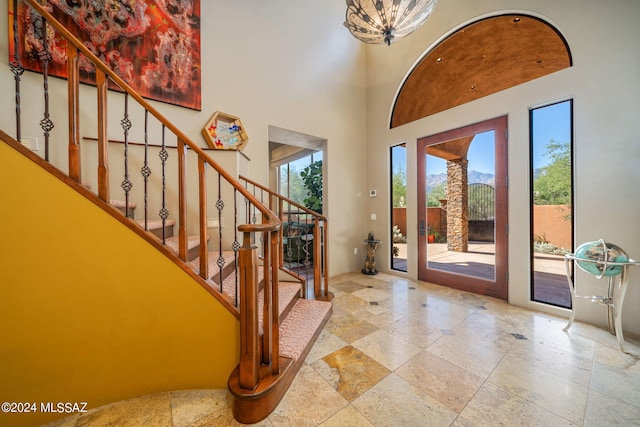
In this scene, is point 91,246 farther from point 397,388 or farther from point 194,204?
point 397,388

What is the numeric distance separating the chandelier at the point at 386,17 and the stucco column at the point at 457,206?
215 centimetres

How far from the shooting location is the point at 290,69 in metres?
3.61

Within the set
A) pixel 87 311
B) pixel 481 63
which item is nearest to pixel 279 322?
pixel 87 311

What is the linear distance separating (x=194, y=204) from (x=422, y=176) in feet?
11.7

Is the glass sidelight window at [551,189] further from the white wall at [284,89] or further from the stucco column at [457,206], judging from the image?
the white wall at [284,89]

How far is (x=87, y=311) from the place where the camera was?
131cm

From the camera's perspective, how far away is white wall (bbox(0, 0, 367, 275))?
267 cm

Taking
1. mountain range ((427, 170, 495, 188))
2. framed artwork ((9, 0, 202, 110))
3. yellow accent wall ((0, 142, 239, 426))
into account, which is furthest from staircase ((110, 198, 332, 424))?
mountain range ((427, 170, 495, 188))

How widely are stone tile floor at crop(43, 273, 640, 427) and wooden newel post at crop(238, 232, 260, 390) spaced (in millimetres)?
282

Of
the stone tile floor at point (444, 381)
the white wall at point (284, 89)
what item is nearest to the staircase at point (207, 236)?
the stone tile floor at point (444, 381)

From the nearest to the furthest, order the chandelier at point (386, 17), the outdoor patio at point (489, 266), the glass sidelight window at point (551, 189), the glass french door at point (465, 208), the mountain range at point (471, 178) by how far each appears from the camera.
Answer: the chandelier at point (386, 17) → the glass sidelight window at point (551, 189) → the outdoor patio at point (489, 266) → the glass french door at point (465, 208) → the mountain range at point (471, 178)

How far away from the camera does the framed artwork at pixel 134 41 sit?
200 centimetres

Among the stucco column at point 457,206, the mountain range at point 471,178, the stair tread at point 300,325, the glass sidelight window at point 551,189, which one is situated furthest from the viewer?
the stucco column at point 457,206

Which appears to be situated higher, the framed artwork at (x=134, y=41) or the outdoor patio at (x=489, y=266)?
the framed artwork at (x=134, y=41)
